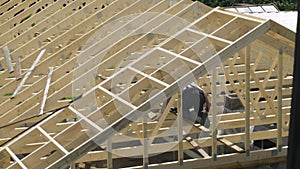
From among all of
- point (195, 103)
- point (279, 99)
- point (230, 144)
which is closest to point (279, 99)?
point (279, 99)

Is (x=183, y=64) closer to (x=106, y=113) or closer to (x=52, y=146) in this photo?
(x=106, y=113)

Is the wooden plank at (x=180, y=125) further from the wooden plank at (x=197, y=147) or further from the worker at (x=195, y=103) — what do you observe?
the worker at (x=195, y=103)

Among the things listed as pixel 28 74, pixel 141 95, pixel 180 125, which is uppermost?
pixel 28 74

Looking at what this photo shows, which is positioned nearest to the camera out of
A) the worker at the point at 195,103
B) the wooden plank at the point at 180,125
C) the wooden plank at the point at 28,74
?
the wooden plank at the point at 180,125

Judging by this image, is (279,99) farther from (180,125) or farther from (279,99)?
(180,125)

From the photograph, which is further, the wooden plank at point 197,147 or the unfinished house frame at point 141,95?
the wooden plank at point 197,147

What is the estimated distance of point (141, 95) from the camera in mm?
4102

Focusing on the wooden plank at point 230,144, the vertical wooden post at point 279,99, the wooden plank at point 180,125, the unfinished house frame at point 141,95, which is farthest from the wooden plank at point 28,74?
the vertical wooden post at point 279,99

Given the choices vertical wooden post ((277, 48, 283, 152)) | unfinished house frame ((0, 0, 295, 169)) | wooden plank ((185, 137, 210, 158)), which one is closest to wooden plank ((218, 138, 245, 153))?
unfinished house frame ((0, 0, 295, 169))

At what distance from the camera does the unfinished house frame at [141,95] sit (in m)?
3.78

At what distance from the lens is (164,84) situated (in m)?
3.85

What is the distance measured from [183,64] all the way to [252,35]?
69 cm

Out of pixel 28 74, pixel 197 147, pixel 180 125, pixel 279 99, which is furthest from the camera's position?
pixel 28 74

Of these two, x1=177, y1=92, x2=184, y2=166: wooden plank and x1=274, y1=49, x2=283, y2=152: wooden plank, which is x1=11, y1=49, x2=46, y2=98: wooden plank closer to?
x1=177, y1=92, x2=184, y2=166: wooden plank
